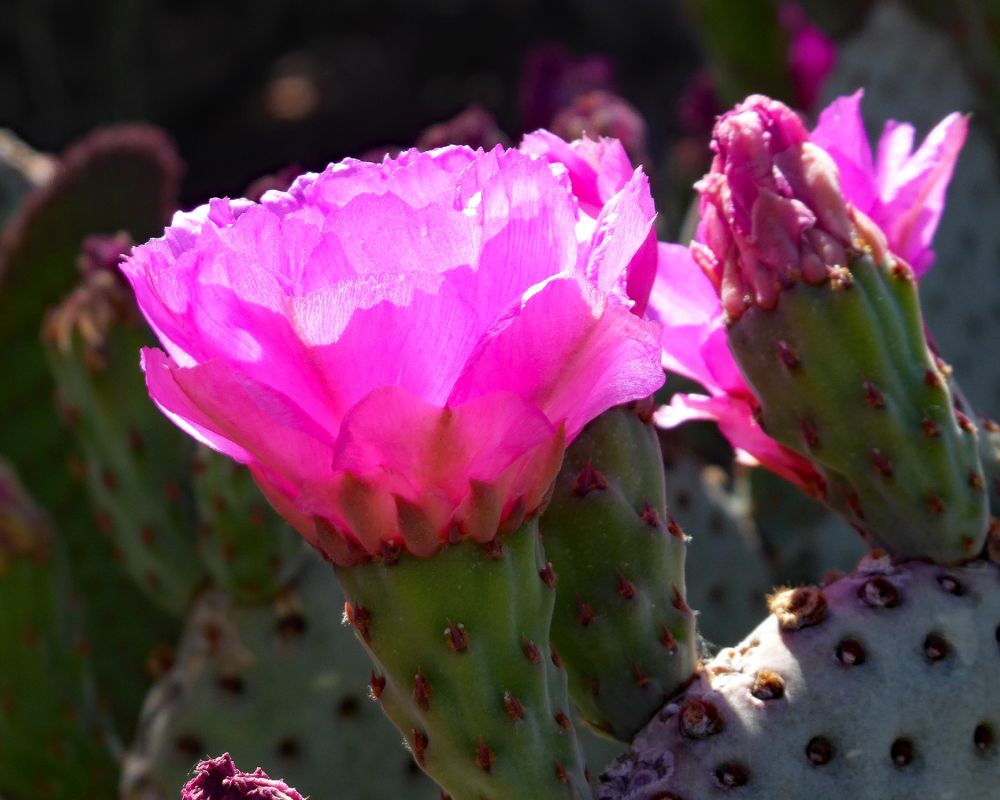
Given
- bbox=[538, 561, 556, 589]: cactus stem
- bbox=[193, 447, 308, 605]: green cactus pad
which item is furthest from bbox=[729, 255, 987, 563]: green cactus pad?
bbox=[193, 447, 308, 605]: green cactus pad

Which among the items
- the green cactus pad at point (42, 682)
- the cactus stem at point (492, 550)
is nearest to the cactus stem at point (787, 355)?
the cactus stem at point (492, 550)

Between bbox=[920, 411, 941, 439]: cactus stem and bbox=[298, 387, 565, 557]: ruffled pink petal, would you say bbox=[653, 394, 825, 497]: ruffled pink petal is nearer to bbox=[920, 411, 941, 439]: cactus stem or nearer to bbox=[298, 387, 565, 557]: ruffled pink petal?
bbox=[920, 411, 941, 439]: cactus stem

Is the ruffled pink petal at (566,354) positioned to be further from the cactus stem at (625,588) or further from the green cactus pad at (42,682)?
the green cactus pad at (42,682)

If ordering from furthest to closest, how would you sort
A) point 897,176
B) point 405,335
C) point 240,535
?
point 240,535 < point 897,176 < point 405,335

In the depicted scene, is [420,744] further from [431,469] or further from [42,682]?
[42,682]

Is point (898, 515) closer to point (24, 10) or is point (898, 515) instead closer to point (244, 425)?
point (244, 425)

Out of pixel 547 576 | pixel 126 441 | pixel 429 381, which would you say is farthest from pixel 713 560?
pixel 429 381

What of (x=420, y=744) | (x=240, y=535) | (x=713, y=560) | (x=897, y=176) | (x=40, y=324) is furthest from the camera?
(x=40, y=324)
